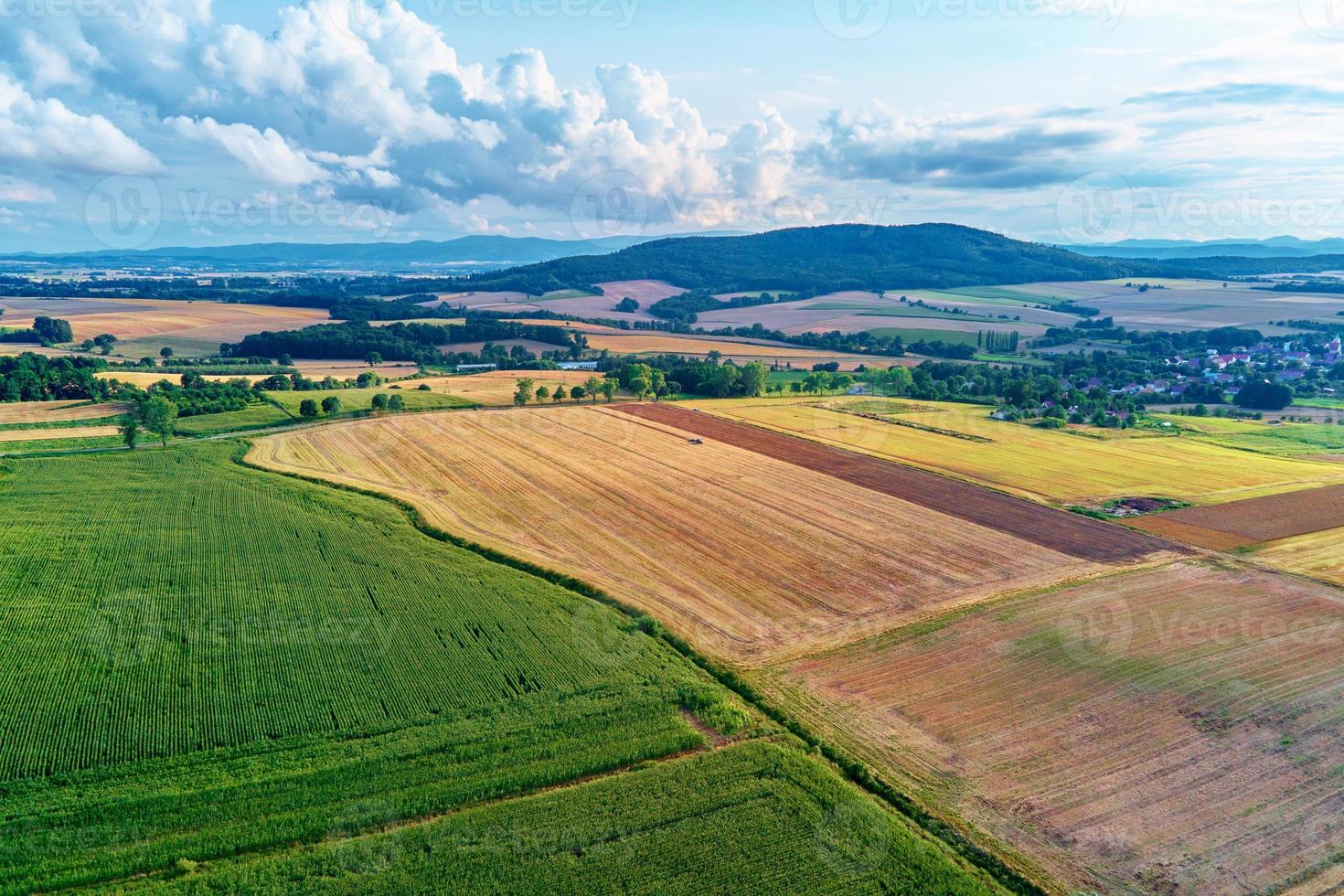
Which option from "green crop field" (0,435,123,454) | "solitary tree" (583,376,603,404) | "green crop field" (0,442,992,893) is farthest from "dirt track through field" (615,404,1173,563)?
"green crop field" (0,435,123,454)

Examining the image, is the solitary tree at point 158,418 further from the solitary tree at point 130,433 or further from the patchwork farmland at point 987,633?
the patchwork farmland at point 987,633

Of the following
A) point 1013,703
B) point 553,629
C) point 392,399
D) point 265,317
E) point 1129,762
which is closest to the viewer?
point 1129,762

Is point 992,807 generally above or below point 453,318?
below

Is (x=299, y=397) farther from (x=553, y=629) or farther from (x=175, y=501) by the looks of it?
(x=553, y=629)

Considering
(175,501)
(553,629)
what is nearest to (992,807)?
(553,629)

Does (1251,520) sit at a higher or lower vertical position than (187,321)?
lower
